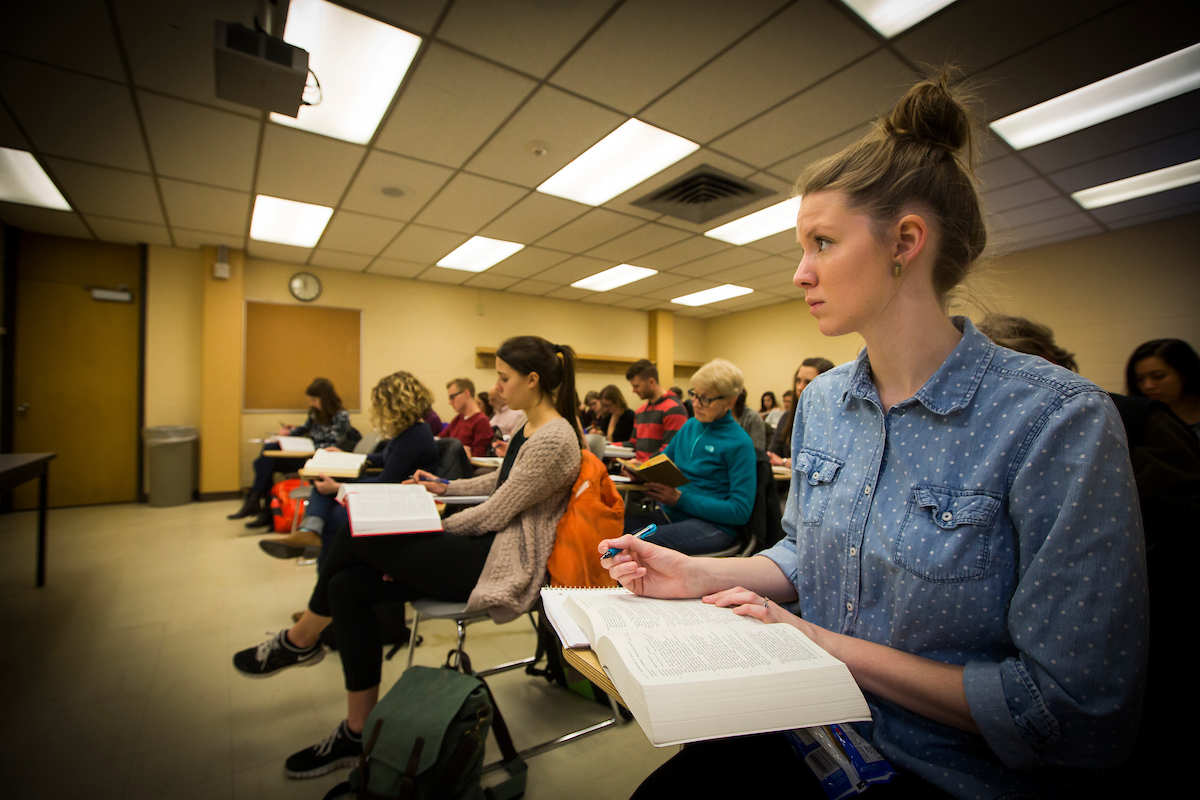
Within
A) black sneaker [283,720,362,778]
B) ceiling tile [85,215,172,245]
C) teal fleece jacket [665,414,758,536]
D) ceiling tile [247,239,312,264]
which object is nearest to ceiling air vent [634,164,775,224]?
teal fleece jacket [665,414,758,536]

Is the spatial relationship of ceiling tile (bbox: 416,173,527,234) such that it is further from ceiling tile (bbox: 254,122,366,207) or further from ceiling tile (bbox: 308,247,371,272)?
ceiling tile (bbox: 308,247,371,272)

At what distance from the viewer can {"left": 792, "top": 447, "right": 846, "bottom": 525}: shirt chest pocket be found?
85 centimetres

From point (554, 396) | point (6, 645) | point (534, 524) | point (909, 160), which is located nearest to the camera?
point (909, 160)

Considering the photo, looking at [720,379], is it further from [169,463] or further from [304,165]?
[169,463]

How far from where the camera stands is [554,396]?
1908 millimetres

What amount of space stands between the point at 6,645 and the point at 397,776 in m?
2.40

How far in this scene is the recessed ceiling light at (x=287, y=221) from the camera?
454 cm

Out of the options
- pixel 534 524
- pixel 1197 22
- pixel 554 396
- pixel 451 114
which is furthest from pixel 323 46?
pixel 1197 22

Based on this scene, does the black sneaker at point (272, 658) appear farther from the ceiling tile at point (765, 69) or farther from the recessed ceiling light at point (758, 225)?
the recessed ceiling light at point (758, 225)

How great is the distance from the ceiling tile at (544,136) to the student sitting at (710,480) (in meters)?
1.80

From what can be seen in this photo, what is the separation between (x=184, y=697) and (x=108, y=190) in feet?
14.1

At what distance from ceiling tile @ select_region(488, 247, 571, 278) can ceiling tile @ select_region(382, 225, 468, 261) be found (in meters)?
0.71

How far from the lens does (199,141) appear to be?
11.2 ft

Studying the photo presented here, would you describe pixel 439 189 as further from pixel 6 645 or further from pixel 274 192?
pixel 6 645
